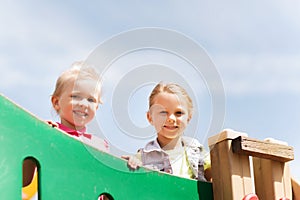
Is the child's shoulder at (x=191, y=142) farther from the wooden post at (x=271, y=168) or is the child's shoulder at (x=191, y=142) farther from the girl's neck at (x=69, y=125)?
the girl's neck at (x=69, y=125)

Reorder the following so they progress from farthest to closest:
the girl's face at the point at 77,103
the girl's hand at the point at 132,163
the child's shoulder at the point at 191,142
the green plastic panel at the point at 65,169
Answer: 1. the child's shoulder at the point at 191,142
2. the girl's face at the point at 77,103
3. the girl's hand at the point at 132,163
4. the green plastic panel at the point at 65,169

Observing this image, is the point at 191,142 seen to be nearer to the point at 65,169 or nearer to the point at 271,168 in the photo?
the point at 271,168

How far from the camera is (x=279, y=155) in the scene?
2596 mm

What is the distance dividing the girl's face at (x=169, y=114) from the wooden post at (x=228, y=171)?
14.3 inches

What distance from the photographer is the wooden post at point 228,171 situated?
244 centimetres

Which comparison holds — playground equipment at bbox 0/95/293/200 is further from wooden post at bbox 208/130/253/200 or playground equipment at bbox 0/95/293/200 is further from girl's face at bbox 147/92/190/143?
girl's face at bbox 147/92/190/143

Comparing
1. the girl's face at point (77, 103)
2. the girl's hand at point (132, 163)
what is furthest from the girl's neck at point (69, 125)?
the girl's hand at point (132, 163)

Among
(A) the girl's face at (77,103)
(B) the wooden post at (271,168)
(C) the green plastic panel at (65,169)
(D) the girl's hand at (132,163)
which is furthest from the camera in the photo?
(A) the girl's face at (77,103)

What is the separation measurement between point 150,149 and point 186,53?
720 mm

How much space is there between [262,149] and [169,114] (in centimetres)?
51

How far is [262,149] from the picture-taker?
255cm

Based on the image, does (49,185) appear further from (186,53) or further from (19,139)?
(186,53)

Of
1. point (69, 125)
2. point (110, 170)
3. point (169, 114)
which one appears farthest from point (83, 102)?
point (110, 170)

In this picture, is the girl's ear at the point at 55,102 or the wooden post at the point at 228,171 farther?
the girl's ear at the point at 55,102
